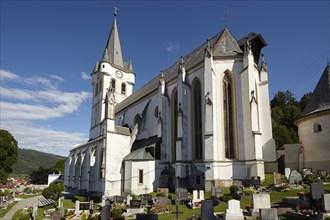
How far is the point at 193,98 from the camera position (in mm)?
25625

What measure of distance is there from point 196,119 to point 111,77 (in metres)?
24.8

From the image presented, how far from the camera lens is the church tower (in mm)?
44881

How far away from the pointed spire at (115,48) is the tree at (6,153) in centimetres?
2350

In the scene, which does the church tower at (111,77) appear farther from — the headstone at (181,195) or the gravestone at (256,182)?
the gravestone at (256,182)

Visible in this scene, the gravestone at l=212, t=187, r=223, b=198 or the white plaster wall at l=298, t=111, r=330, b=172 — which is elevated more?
the white plaster wall at l=298, t=111, r=330, b=172

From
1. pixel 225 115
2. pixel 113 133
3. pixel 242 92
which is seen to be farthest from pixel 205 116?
pixel 113 133

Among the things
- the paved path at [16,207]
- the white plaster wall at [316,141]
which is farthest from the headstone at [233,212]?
the paved path at [16,207]

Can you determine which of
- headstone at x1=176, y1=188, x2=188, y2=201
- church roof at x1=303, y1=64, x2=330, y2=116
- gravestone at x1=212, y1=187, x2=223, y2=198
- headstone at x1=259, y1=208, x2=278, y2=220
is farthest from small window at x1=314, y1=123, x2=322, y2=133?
headstone at x1=259, y1=208, x2=278, y2=220

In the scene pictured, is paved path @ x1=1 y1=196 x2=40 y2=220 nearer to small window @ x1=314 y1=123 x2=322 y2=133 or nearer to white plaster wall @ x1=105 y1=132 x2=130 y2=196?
white plaster wall @ x1=105 y1=132 x2=130 y2=196

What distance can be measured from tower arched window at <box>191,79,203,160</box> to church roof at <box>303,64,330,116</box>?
960cm

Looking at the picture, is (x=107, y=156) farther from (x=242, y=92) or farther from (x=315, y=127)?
(x=315, y=127)

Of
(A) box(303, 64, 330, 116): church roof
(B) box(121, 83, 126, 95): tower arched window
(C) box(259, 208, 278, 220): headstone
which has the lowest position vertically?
(C) box(259, 208, 278, 220): headstone

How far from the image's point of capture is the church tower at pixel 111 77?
147 feet

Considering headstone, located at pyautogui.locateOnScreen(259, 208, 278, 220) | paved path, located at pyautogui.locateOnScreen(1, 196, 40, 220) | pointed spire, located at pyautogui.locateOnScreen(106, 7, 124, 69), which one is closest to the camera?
headstone, located at pyautogui.locateOnScreen(259, 208, 278, 220)
